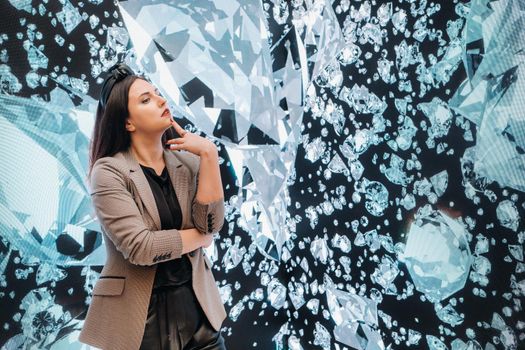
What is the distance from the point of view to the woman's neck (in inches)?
62.0

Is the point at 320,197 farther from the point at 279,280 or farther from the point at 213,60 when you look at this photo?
the point at 213,60

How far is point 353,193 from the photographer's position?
2420 millimetres

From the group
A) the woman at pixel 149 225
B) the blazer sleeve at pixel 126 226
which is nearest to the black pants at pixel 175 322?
the woman at pixel 149 225

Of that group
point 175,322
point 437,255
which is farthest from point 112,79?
point 437,255

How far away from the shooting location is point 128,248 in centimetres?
137

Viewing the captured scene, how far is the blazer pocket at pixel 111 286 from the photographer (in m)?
1.43

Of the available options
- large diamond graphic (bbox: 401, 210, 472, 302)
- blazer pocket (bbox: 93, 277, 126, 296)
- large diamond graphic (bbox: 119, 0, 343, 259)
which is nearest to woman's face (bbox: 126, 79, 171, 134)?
blazer pocket (bbox: 93, 277, 126, 296)

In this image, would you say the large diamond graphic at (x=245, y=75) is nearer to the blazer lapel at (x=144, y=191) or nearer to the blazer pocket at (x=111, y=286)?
the blazer lapel at (x=144, y=191)

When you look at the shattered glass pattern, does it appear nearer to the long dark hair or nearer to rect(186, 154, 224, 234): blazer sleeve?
the long dark hair

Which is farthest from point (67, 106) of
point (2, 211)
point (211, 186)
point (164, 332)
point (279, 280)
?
point (279, 280)

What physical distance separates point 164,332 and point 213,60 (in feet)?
5.02

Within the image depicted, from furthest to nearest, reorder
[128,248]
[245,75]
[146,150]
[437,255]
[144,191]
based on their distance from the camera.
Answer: [245,75]
[437,255]
[146,150]
[144,191]
[128,248]

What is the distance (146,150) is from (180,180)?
5.7 inches

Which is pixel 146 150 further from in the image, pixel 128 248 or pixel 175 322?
pixel 175 322
